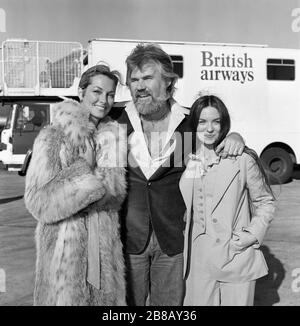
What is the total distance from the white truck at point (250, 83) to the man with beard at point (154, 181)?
8353mm

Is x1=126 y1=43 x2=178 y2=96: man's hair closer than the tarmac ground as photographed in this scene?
Yes

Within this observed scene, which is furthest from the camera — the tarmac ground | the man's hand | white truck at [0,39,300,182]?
white truck at [0,39,300,182]

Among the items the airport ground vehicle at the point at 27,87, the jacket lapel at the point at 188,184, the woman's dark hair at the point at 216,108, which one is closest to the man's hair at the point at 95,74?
the woman's dark hair at the point at 216,108

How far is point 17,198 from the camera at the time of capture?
9883 mm

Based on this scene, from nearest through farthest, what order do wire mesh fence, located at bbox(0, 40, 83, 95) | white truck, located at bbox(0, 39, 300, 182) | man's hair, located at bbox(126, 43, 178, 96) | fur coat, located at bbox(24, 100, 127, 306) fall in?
fur coat, located at bbox(24, 100, 127, 306)
man's hair, located at bbox(126, 43, 178, 96)
white truck, located at bbox(0, 39, 300, 182)
wire mesh fence, located at bbox(0, 40, 83, 95)

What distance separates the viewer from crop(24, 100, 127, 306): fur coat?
2.38 metres

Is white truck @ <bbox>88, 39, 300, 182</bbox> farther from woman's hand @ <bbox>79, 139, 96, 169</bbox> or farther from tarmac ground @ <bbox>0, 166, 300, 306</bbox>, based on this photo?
woman's hand @ <bbox>79, 139, 96, 169</bbox>

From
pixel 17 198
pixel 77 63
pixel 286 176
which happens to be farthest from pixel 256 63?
pixel 17 198

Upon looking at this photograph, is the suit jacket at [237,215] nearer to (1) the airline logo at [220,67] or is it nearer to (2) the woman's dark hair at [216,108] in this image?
(2) the woman's dark hair at [216,108]

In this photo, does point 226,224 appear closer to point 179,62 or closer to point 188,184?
point 188,184

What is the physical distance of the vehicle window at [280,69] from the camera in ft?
38.6

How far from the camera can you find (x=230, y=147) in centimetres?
248

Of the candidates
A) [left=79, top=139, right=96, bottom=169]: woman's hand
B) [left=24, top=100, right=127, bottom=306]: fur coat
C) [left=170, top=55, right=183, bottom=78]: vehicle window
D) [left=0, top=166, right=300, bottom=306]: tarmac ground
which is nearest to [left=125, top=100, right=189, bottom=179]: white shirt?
[left=24, top=100, right=127, bottom=306]: fur coat
